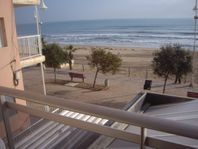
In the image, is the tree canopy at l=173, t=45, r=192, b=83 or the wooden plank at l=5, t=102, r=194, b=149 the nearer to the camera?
the wooden plank at l=5, t=102, r=194, b=149

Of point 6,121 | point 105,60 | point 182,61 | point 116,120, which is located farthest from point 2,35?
point 182,61

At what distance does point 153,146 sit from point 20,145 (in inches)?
56.2

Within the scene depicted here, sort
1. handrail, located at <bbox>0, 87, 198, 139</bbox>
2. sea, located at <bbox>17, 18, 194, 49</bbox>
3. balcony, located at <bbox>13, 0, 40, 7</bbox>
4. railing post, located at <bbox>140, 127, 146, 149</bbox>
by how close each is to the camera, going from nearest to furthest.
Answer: handrail, located at <bbox>0, 87, 198, 139</bbox> < railing post, located at <bbox>140, 127, 146, 149</bbox> < balcony, located at <bbox>13, 0, 40, 7</bbox> < sea, located at <bbox>17, 18, 194, 49</bbox>

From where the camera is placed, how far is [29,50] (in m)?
11.2

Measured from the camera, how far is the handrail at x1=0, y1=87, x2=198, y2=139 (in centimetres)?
120

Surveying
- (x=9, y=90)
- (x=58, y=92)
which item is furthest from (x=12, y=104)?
(x=58, y=92)

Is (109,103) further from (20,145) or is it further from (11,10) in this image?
(20,145)

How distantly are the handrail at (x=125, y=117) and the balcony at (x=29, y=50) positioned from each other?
9.17 metres

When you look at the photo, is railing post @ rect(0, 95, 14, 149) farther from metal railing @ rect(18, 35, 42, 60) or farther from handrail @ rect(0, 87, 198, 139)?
metal railing @ rect(18, 35, 42, 60)

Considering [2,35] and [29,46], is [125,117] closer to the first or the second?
[2,35]

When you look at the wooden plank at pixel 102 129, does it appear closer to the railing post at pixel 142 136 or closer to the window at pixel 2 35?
the railing post at pixel 142 136

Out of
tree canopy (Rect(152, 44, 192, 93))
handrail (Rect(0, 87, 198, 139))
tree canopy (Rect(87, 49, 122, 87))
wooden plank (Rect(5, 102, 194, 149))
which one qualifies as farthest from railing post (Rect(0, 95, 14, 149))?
tree canopy (Rect(87, 49, 122, 87))

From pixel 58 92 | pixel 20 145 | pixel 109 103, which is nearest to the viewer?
pixel 20 145

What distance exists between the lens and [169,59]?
57.3 ft
